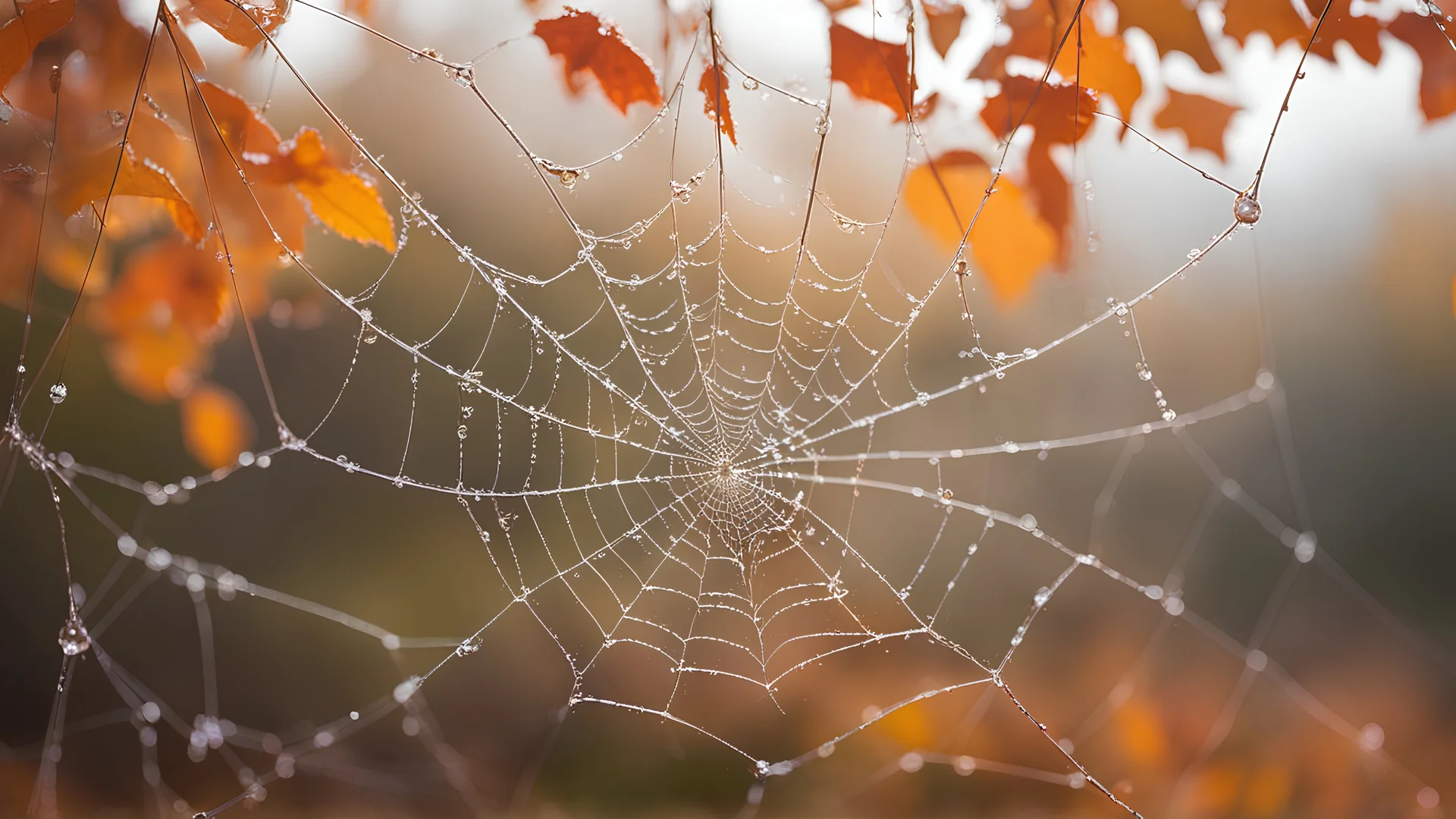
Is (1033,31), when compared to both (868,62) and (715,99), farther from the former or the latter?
(715,99)

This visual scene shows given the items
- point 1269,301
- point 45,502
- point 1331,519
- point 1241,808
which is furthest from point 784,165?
point 45,502

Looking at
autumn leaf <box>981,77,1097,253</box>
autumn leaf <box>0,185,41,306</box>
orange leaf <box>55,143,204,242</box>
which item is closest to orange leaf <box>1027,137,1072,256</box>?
autumn leaf <box>981,77,1097,253</box>

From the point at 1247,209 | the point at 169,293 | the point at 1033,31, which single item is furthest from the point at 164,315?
the point at 1247,209

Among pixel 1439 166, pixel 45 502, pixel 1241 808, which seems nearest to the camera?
pixel 1439 166

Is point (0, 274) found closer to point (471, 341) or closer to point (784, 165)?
point (471, 341)

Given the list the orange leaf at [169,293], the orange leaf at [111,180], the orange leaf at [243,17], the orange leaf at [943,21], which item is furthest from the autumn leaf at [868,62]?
the orange leaf at [169,293]
